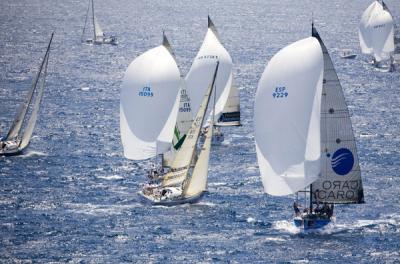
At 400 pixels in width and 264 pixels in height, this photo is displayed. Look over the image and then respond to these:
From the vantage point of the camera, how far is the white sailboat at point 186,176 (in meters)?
93.4

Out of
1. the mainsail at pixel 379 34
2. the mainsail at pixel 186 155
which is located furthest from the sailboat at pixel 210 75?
the mainsail at pixel 379 34

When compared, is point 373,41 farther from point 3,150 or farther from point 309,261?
point 309,261

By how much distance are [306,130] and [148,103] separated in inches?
914

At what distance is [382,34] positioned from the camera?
632ft

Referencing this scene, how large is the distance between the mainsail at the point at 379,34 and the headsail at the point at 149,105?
92.0 meters

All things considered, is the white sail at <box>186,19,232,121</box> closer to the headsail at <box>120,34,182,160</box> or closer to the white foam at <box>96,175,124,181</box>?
the headsail at <box>120,34,182,160</box>

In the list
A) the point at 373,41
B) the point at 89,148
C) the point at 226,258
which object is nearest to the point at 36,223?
the point at 226,258

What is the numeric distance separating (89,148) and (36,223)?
3105 centimetres

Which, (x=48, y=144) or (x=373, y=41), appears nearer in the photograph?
(x=48, y=144)

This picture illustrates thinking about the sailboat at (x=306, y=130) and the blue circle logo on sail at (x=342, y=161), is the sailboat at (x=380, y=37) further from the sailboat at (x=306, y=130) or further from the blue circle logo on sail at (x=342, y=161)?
the sailboat at (x=306, y=130)

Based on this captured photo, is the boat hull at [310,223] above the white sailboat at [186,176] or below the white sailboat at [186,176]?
below

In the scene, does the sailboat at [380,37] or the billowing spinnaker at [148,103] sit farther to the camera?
the sailboat at [380,37]

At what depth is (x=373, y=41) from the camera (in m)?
193

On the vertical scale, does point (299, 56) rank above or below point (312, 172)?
above
